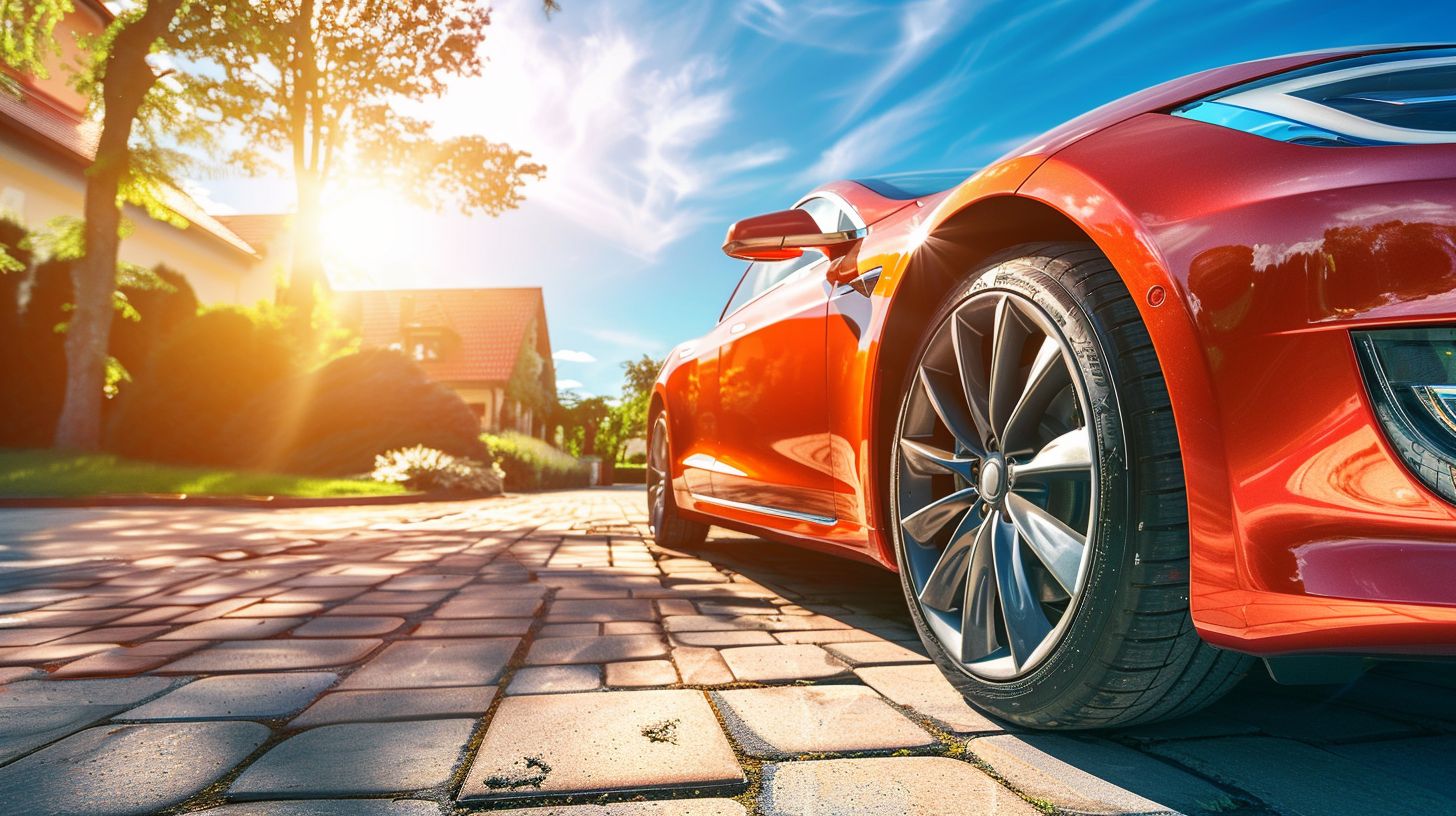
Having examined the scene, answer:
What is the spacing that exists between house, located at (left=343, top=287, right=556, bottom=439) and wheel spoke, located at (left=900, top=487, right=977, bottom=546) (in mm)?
29394

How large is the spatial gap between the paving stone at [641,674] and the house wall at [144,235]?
16331mm

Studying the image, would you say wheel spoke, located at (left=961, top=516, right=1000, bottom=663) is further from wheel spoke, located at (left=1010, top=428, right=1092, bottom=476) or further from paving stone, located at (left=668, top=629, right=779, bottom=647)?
paving stone, located at (left=668, top=629, right=779, bottom=647)

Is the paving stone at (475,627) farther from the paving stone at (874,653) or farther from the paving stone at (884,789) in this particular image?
the paving stone at (884,789)

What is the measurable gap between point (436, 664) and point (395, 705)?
0.32m

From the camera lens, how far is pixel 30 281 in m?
13.3

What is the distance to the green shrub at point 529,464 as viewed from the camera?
57.7 feet

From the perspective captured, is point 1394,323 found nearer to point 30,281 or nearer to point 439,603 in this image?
point 439,603

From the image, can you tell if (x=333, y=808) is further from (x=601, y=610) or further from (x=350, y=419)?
(x=350, y=419)

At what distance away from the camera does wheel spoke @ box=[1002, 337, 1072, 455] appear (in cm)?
143

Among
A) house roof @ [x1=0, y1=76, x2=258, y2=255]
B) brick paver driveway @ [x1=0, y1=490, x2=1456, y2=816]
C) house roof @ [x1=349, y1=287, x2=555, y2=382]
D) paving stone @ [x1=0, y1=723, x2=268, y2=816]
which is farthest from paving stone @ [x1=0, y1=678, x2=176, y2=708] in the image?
house roof @ [x1=349, y1=287, x2=555, y2=382]

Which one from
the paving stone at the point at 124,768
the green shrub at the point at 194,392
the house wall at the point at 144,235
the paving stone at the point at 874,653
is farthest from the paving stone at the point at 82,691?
the house wall at the point at 144,235

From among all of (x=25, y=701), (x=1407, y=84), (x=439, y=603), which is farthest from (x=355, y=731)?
(x=1407, y=84)

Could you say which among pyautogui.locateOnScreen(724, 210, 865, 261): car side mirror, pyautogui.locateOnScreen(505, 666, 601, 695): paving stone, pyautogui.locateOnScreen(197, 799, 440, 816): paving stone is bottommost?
pyautogui.locateOnScreen(505, 666, 601, 695): paving stone

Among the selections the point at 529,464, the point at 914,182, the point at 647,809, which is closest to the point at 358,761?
the point at 647,809
